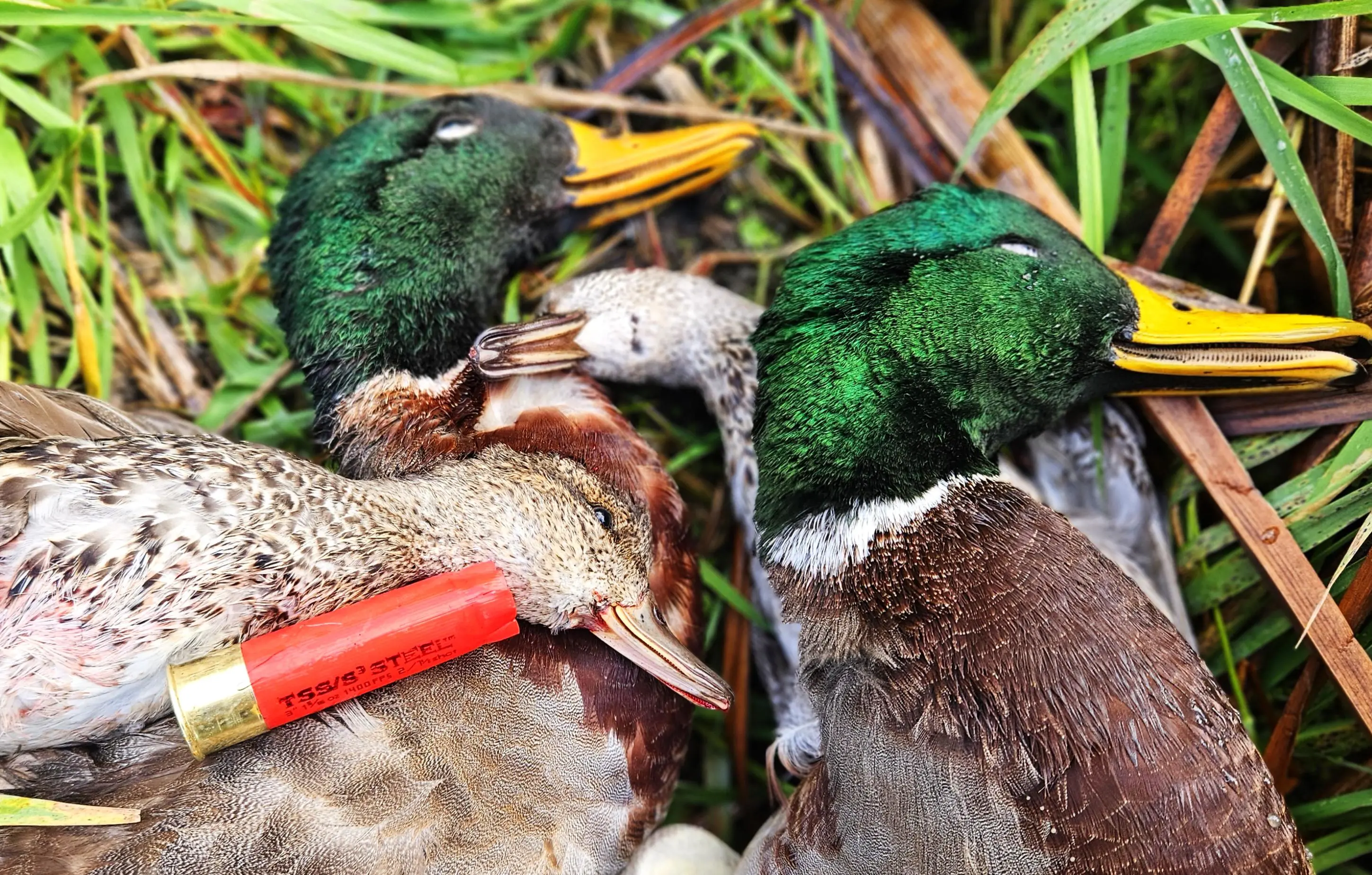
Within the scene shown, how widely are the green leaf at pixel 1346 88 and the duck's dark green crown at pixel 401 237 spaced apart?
5.61ft

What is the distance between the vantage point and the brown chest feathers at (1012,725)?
158cm

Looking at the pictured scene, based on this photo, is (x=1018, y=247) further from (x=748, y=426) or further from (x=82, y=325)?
(x=82, y=325)

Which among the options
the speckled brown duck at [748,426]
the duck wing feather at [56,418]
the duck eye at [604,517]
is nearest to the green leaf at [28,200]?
the duck wing feather at [56,418]

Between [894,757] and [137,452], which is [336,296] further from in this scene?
[894,757]

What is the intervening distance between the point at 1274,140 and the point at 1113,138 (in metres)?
0.36

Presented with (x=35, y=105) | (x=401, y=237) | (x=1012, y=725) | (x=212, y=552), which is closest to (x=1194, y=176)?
(x=1012, y=725)

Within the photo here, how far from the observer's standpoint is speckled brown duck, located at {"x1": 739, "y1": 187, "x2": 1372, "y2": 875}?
63.0 inches

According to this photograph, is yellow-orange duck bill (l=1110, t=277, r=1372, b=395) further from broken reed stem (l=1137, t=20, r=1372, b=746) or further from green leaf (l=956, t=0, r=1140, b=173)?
green leaf (l=956, t=0, r=1140, b=173)

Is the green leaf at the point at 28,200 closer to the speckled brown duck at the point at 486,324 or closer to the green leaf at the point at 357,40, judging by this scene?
the speckled brown duck at the point at 486,324

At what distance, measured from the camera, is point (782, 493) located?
1.95m

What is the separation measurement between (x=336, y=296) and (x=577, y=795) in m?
1.20

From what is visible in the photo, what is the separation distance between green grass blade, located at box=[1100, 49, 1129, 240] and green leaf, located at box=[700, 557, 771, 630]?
1205mm

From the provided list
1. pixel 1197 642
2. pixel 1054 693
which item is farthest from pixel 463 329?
pixel 1197 642

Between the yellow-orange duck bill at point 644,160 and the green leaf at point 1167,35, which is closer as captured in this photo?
the green leaf at point 1167,35
